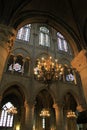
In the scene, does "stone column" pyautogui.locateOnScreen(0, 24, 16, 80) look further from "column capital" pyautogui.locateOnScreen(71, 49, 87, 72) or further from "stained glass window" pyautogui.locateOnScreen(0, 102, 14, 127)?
"stained glass window" pyautogui.locateOnScreen(0, 102, 14, 127)

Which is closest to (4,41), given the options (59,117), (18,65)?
(59,117)

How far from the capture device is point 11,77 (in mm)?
13797

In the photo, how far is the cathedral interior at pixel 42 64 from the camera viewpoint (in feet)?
19.1

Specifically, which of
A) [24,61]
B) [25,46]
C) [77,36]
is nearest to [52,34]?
[25,46]

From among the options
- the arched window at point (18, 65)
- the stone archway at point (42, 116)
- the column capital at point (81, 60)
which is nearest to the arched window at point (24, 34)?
the arched window at point (18, 65)

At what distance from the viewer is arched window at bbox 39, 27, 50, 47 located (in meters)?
18.6

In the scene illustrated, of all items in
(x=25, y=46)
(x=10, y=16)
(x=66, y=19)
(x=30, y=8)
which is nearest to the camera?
(x=10, y=16)

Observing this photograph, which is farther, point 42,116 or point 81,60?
point 42,116

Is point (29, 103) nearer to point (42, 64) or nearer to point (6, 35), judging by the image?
point (42, 64)

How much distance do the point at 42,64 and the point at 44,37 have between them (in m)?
11.7

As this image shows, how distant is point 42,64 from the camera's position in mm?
8336

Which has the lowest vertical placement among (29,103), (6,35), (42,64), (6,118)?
(6,118)

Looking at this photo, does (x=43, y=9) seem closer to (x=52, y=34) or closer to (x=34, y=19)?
(x=34, y=19)

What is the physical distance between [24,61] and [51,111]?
307 inches
